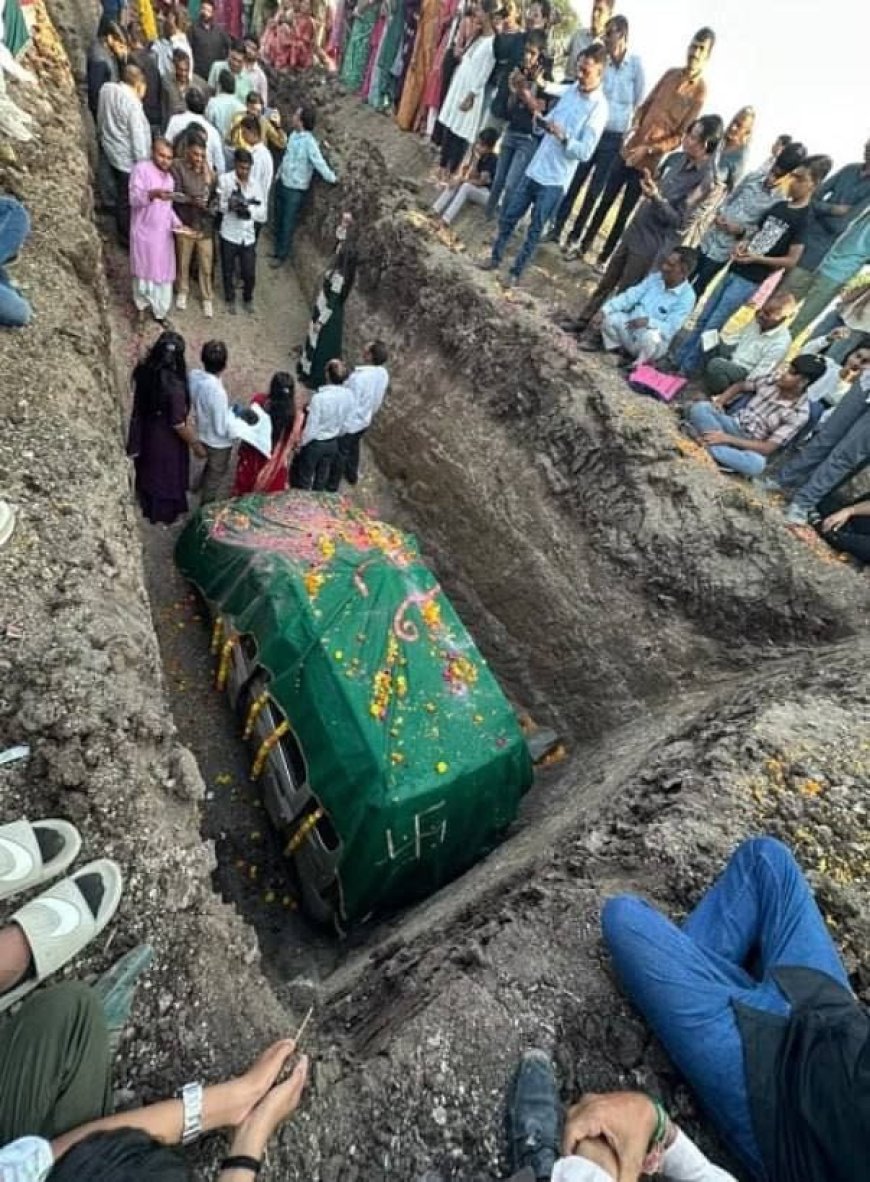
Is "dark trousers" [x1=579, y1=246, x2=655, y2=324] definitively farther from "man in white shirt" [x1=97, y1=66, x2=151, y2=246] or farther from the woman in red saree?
"man in white shirt" [x1=97, y1=66, x2=151, y2=246]

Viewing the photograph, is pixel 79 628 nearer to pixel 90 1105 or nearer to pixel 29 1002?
pixel 29 1002

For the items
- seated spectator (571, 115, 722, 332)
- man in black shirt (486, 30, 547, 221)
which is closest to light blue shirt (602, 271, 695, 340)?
seated spectator (571, 115, 722, 332)

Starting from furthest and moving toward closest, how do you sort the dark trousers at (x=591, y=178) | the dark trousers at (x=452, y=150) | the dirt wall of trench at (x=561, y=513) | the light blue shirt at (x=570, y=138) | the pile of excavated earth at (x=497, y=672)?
1. the dark trousers at (x=452, y=150)
2. the dark trousers at (x=591, y=178)
3. the light blue shirt at (x=570, y=138)
4. the dirt wall of trench at (x=561, y=513)
5. the pile of excavated earth at (x=497, y=672)

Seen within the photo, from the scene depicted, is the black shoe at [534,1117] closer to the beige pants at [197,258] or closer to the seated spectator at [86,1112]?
the seated spectator at [86,1112]

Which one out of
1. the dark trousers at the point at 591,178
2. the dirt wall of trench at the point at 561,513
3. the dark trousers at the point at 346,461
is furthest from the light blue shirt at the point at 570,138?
the dark trousers at the point at 346,461

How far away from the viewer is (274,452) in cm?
679

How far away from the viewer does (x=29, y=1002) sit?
2.29 m

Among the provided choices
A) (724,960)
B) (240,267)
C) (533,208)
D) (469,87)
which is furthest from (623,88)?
(724,960)

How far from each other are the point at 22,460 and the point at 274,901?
A: 11.6 feet

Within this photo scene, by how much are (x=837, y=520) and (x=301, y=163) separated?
7.60 m

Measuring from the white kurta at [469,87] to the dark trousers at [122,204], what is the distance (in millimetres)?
4422

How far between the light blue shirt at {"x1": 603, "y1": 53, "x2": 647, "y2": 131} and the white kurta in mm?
1772

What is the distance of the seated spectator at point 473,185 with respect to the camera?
9242mm

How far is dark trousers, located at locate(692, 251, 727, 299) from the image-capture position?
7.48m
